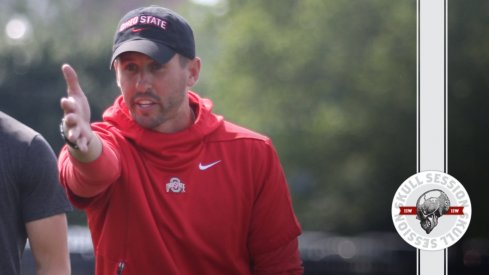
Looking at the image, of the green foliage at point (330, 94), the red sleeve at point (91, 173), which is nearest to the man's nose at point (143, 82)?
the red sleeve at point (91, 173)

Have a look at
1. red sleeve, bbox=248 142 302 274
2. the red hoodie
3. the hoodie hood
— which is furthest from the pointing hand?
red sleeve, bbox=248 142 302 274

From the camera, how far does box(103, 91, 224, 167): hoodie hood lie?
6.02 ft

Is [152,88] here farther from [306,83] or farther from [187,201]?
[306,83]

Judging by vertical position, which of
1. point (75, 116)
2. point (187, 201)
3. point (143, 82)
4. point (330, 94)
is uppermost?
point (330, 94)

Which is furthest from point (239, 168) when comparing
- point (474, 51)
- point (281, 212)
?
point (474, 51)

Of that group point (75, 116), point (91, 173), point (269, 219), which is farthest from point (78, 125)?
point (269, 219)

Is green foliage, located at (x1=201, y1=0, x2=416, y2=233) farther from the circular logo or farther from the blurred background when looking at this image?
the circular logo

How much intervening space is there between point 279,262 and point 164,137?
348mm

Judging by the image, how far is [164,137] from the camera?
185 cm

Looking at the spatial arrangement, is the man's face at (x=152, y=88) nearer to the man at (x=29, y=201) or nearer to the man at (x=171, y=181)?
the man at (x=171, y=181)

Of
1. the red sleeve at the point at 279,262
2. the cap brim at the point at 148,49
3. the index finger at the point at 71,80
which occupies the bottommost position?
the red sleeve at the point at 279,262

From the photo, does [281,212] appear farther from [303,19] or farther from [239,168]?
[303,19]

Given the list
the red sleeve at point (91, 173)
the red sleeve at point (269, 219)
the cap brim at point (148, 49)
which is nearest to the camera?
the red sleeve at point (91, 173)

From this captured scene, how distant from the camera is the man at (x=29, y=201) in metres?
1.63
